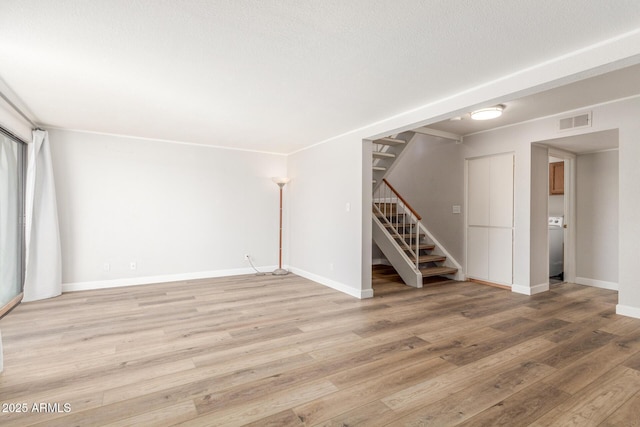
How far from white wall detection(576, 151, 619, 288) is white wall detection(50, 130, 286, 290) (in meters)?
5.28

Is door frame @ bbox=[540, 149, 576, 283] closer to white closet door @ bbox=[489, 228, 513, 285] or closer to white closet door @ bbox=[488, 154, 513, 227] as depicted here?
white closet door @ bbox=[488, 154, 513, 227]

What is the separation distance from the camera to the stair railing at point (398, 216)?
5.62 m

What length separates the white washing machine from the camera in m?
5.55

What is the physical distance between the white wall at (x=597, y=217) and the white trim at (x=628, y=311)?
5.21ft

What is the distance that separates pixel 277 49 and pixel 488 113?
9.90 feet

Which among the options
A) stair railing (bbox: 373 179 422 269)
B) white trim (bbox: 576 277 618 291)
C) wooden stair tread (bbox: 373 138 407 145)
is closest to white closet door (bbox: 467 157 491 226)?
stair railing (bbox: 373 179 422 269)

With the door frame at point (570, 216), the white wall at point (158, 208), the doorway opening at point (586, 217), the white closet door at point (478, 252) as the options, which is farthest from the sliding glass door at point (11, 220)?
the door frame at point (570, 216)

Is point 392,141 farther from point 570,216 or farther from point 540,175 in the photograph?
point 570,216

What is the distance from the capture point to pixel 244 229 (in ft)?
19.4

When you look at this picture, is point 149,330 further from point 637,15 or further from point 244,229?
point 637,15

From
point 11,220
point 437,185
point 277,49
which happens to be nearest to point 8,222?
point 11,220

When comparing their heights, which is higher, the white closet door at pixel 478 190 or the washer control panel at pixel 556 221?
the white closet door at pixel 478 190

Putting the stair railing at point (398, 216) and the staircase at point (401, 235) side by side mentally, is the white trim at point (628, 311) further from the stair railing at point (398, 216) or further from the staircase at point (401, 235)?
the stair railing at point (398, 216)

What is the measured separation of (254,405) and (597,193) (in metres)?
5.95
